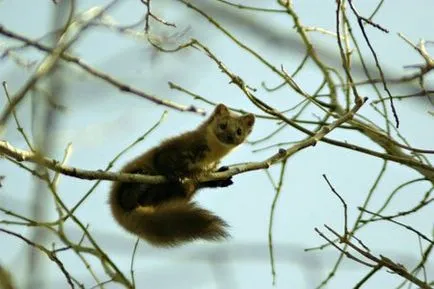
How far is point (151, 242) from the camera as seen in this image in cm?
468

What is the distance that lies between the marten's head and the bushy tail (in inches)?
32.9

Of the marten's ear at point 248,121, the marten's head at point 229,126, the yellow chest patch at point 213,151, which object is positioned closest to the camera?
the yellow chest patch at point 213,151

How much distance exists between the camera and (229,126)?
5.58 m

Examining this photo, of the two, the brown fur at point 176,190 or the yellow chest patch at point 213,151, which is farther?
the yellow chest patch at point 213,151

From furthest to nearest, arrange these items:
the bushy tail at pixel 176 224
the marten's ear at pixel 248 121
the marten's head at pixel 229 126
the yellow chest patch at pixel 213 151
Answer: the marten's ear at pixel 248 121 < the marten's head at pixel 229 126 < the yellow chest patch at pixel 213 151 < the bushy tail at pixel 176 224

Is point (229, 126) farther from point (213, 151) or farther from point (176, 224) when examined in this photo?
point (176, 224)

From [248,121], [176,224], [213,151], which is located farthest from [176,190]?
[248,121]

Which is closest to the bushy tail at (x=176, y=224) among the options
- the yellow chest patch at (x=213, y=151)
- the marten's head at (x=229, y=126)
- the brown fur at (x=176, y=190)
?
the brown fur at (x=176, y=190)

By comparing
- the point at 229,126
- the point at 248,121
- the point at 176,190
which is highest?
the point at 248,121

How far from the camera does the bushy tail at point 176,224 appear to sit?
14.8 ft

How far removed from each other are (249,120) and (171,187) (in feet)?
3.97

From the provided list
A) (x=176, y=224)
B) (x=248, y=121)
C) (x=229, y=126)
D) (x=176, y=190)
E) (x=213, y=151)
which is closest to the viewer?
(x=176, y=224)

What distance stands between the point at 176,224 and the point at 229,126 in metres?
1.23

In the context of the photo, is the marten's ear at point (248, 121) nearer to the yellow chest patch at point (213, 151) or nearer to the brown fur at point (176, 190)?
the brown fur at point (176, 190)
